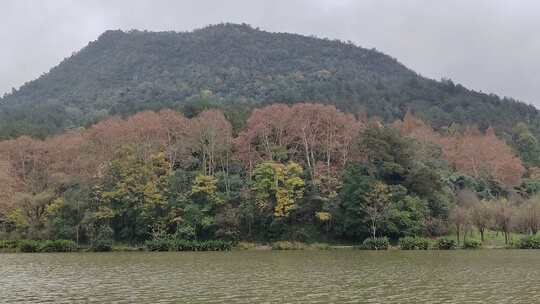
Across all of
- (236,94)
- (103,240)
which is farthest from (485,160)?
(236,94)

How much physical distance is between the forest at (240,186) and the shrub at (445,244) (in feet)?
9.17

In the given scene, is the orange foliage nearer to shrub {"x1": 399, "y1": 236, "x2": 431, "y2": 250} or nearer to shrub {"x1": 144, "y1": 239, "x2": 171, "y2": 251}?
shrub {"x1": 399, "y1": 236, "x2": 431, "y2": 250}

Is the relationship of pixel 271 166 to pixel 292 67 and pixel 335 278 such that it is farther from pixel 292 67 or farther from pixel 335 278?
pixel 292 67

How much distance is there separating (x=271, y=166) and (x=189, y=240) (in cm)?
1299

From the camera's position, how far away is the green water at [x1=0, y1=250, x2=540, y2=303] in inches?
892

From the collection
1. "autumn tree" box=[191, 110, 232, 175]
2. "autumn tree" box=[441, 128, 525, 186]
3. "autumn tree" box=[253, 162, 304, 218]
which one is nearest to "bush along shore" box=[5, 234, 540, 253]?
"autumn tree" box=[253, 162, 304, 218]

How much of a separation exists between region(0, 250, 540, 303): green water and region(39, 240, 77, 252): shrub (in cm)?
2234

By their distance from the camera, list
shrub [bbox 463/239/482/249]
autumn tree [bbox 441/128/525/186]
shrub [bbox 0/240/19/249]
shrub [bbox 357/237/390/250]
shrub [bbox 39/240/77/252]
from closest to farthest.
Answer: shrub [bbox 463/239/482/249] < shrub [bbox 357/237/390/250] < shrub [bbox 39/240/77/252] < shrub [bbox 0/240/19/249] < autumn tree [bbox 441/128/525/186]

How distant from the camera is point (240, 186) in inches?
2687

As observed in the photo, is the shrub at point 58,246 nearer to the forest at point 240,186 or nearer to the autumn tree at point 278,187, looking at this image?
the forest at point 240,186

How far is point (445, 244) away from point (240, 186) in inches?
1006

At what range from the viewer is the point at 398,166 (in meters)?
64.4

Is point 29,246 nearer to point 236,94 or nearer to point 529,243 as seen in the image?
point 529,243

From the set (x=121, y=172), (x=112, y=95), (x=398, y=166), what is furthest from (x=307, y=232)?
(x=112, y=95)
